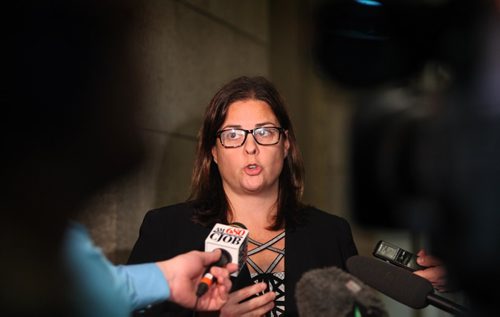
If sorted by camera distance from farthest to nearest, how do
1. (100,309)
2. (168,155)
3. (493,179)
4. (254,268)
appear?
(168,155) < (254,268) < (100,309) < (493,179)

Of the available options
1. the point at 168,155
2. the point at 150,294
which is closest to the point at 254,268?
the point at 150,294

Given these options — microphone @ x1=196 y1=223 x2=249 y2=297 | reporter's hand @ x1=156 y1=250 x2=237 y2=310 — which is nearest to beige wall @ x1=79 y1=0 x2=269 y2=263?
microphone @ x1=196 y1=223 x2=249 y2=297

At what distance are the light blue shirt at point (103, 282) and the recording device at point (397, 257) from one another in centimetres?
57

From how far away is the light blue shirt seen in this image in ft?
2.69

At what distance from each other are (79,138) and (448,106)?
489 mm

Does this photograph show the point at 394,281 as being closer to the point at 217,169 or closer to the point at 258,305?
the point at 258,305

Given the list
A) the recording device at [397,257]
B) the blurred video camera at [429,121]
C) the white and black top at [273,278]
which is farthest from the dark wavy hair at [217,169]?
Result: the blurred video camera at [429,121]

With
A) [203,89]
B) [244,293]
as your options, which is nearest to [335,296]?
[244,293]

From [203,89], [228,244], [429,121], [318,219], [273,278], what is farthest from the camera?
[203,89]

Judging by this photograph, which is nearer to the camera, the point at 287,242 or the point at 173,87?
the point at 287,242

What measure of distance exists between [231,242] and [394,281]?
430mm

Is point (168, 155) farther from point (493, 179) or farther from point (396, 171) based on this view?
point (493, 179)

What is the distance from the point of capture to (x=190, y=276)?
125cm

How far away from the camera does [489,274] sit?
0.61 meters
